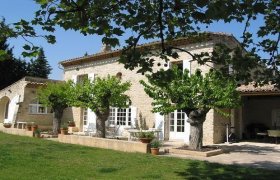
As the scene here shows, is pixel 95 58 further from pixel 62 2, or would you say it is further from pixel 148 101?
pixel 62 2

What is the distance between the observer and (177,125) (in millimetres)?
18469

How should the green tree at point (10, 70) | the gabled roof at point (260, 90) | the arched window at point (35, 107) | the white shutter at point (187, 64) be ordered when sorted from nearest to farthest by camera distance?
the gabled roof at point (260, 90), the white shutter at point (187, 64), the arched window at point (35, 107), the green tree at point (10, 70)

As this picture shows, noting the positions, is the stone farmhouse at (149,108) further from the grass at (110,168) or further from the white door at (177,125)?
the grass at (110,168)

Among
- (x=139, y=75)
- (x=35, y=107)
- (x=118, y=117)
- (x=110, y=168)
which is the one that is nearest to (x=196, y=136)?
(x=110, y=168)

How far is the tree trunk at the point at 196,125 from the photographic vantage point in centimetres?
1316

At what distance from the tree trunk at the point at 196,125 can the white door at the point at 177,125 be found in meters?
4.53

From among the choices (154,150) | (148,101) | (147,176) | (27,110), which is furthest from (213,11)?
(27,110)

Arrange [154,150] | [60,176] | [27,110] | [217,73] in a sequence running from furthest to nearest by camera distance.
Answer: [27,110] → [154,150] → [60,176] → [217,73]

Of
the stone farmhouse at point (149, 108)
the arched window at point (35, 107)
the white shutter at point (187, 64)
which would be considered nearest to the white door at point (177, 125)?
the stone farmhouse at point (149, 108)

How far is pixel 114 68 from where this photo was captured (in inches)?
869

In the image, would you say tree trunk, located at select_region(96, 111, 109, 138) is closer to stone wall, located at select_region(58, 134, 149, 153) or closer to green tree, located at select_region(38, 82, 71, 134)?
stone wall, located at select_region(58, 134, 149, 153)

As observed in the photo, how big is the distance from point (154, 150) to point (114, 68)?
10.2m

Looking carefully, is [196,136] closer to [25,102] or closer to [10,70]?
[25,102]

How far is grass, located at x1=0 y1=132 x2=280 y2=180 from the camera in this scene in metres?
8.55
